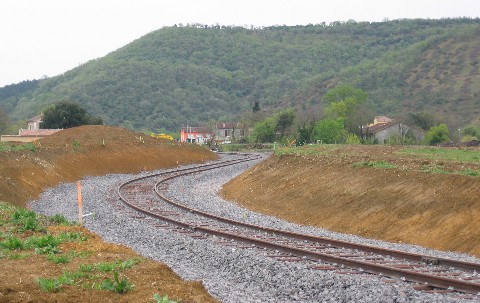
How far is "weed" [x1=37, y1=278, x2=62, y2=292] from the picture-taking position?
953 cm

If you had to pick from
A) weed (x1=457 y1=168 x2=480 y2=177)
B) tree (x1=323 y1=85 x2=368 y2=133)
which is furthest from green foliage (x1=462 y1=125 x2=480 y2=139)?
weed (x1=457 y1=168 x2=480 y2=177)

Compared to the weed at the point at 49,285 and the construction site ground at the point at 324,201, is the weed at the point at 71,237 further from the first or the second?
the weed at the point at 49,285

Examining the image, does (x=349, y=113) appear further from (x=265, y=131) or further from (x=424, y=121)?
(x=265, y=131)

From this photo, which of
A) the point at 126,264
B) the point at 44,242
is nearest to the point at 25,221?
the point at 44,242

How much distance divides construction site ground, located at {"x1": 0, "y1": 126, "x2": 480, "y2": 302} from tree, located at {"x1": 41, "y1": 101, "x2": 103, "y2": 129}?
44375mm

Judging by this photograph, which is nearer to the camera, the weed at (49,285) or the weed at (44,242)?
the weed at (49,285)

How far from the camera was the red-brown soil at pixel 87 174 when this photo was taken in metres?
9.52

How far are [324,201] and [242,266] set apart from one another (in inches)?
504

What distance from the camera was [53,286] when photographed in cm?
961

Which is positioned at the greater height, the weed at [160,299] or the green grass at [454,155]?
the weed at [160,299]

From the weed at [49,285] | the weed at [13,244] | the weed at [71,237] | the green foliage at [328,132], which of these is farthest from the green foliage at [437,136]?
the weed at [49,285]

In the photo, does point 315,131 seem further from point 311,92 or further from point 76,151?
point 311,92

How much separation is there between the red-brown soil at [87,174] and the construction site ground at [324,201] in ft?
0.10

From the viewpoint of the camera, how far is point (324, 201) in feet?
87.1
